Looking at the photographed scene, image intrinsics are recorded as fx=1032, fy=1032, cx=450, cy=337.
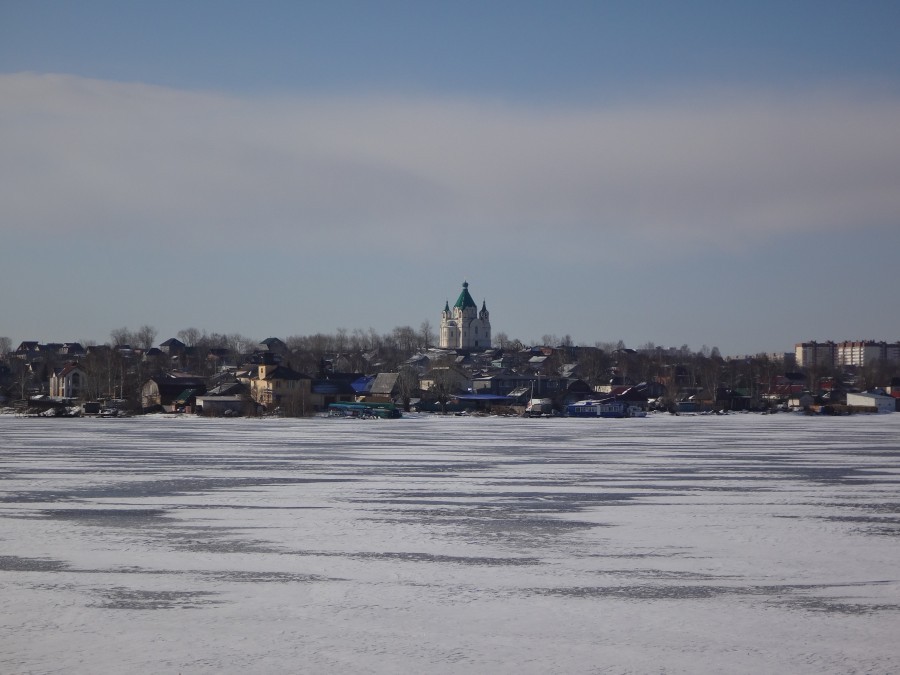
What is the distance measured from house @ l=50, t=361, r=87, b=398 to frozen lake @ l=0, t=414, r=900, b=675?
75.0 metres

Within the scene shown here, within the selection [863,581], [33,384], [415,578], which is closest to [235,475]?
[415,578]

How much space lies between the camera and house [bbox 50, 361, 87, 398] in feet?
309

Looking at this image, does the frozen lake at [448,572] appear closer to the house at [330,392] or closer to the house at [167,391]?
the house at [330,392]

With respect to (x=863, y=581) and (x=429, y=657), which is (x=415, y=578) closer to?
(x=429, y=657)

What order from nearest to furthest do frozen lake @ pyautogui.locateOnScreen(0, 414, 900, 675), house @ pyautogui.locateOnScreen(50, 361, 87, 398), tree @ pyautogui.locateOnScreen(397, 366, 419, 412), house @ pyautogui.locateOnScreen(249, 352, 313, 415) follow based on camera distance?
frozen lake @ pyautogui.locateOnScreen(0, 414, 900, 675), house @ pyautogui.locateOnScreen(249, 352, 313, 415), tree @ pyautogui.locateOnScreen(397, 366, 419, 412), house @ pyautogui.locateOnScreen(50, 361, 87, 398)

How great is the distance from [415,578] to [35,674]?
4.31 meters

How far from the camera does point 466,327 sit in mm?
185875

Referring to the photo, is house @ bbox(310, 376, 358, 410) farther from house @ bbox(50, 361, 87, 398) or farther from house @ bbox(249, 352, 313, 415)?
house @ bbox(50, 361, 87, 398)

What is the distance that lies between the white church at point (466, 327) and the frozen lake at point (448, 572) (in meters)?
162

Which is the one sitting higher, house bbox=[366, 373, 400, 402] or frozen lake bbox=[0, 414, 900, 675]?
house bbox=[366, 373, 400, 402]

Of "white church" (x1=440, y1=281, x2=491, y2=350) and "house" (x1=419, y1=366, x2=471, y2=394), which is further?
"white church" (x1=440, y1=281, x2=491, y2=350)

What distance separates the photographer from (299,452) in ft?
101

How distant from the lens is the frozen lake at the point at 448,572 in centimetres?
850

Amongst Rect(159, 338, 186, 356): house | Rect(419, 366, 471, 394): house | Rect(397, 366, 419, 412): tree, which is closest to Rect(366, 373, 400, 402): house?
Rect(397, 366, 419, 412): tree
